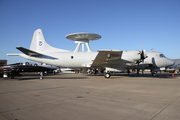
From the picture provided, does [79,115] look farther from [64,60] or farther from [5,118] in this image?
[64,60]

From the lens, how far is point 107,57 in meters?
17.8

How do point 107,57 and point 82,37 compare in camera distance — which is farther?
point 82,37

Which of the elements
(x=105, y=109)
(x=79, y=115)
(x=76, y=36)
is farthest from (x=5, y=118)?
(x=76, y=36)

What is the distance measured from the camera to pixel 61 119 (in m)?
3.63

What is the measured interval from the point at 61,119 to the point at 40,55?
18736 mm

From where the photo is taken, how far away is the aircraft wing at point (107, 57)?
53.8 ft

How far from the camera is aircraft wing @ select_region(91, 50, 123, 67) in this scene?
16.4 metres

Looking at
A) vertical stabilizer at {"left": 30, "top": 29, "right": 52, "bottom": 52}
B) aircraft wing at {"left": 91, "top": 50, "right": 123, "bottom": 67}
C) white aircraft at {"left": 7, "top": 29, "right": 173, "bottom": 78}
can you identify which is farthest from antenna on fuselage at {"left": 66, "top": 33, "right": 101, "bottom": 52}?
aircraft wing at {"left": 91, "top": 50, "right": 123, "bottom": 67}

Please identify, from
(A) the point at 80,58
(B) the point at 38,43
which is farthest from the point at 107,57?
(B) the point at 38,43

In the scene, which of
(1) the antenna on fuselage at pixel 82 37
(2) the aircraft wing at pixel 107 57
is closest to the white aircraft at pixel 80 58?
(2) the aircraft wing at pixel 107 57

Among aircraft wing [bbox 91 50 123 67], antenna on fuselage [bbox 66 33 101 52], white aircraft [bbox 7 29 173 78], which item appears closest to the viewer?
aircraft wing [bbox 91 50 123 67]

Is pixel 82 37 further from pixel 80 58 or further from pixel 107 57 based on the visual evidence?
pixel 107 57

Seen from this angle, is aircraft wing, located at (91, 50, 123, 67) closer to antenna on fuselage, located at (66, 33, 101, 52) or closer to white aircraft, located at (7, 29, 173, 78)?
white aircraft, located at (7, 29, 173, 78)

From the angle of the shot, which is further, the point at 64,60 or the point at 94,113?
the point at 64,60
